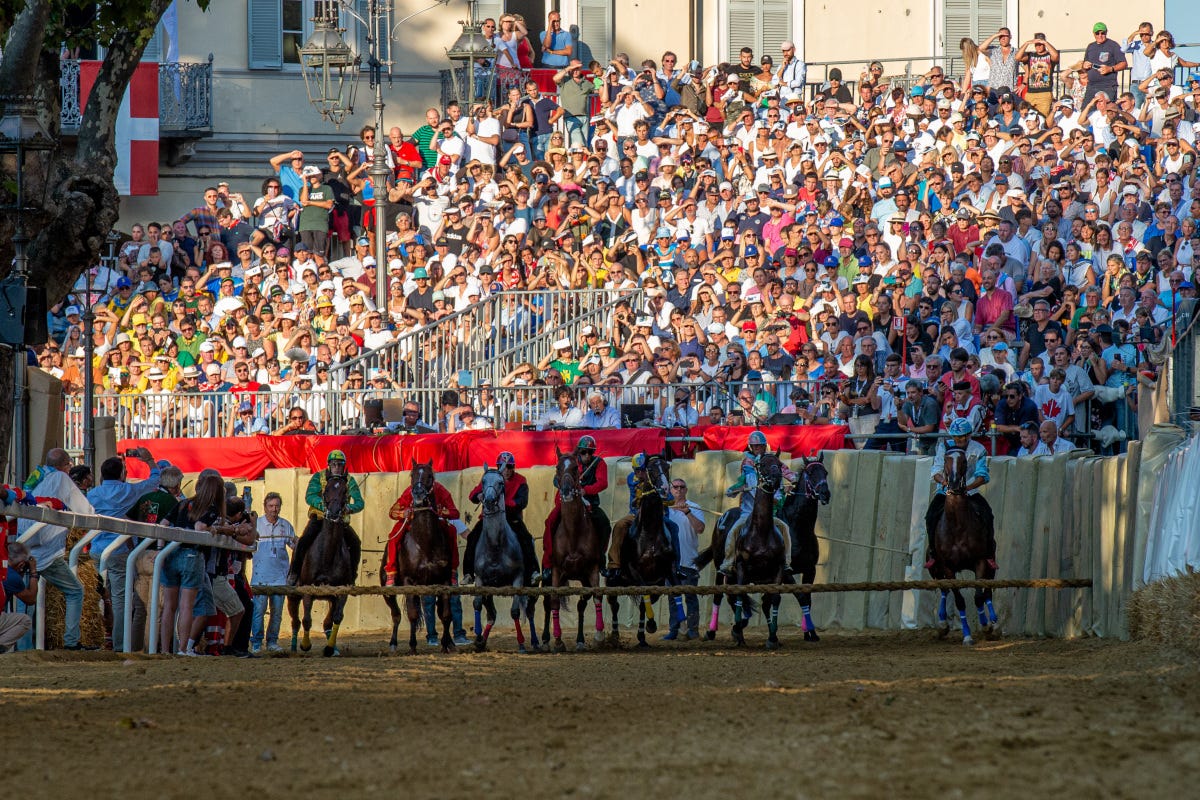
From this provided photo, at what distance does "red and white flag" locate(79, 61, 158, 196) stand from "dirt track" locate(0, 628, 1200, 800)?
1931cm

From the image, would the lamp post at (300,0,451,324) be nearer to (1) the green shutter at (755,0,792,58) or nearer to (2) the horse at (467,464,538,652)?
(1) the green shutter at (755,0,792,58)

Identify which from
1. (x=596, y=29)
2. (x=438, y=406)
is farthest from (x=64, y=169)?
(x=596, y=29)

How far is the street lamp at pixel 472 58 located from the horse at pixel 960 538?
14.6 meters

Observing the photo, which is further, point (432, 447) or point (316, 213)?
point (316, 213)

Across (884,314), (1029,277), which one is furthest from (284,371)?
(1029,277)

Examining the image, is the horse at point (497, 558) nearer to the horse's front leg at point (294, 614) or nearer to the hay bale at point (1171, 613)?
the horse's front leg at point (294, 614)

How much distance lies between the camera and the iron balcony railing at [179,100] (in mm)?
31562

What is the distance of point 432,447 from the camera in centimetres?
2220

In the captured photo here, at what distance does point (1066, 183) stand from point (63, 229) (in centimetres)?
1376

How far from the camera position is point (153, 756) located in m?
8.34

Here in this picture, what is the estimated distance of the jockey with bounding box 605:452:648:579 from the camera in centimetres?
1798

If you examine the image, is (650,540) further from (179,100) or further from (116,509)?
(179,100)

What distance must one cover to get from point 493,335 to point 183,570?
9.82m

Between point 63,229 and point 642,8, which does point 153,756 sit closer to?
point 63,229
